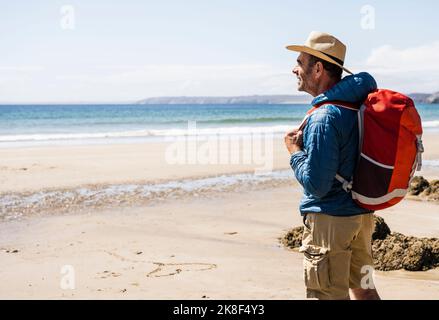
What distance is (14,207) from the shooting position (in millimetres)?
8992

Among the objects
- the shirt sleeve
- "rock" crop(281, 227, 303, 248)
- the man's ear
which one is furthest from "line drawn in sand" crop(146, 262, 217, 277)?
the man's ear

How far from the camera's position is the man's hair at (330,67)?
310 centimetres

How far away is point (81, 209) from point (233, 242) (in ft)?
10.3

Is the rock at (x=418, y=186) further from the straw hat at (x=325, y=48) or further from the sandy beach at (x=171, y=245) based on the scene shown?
the straw hat at (x=325, y=48)

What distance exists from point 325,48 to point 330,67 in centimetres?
11

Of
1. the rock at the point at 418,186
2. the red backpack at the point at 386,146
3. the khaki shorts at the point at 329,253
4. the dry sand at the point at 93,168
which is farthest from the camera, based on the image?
the dry sand at the point at 93,168

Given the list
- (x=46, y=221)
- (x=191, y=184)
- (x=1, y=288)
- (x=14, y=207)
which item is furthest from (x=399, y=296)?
(x=191, y=184)

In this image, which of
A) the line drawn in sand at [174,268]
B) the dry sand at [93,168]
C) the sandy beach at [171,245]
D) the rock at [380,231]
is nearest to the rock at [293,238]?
the sandy beach at [171,245]

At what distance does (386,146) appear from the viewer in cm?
283

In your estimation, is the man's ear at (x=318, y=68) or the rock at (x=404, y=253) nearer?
the man's ear at (x=318, y=68)

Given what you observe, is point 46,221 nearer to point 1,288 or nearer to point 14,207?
point 14,207

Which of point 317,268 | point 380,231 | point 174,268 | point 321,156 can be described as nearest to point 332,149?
point 321,156
